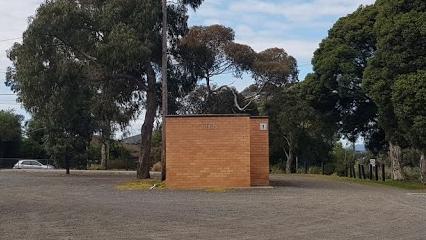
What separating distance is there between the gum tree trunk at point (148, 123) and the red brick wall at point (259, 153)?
352 inches

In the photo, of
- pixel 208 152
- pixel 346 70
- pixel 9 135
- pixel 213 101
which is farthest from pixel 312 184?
pixel 9 135

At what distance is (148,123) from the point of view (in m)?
38.7

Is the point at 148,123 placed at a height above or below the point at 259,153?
above

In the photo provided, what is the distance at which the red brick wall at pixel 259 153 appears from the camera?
31047 millimetres

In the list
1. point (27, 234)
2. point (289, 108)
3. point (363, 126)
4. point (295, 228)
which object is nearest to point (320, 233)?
point (295, 228)

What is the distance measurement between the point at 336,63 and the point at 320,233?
27319mm

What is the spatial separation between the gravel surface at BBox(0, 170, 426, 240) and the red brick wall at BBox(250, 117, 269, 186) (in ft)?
26.3

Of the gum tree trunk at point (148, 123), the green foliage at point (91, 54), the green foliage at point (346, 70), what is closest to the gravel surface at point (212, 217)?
the green foliage at point (91, 54)

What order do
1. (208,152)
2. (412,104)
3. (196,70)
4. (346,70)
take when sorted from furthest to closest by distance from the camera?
(196,70)
(346,70)
(208,152)
(412,104)

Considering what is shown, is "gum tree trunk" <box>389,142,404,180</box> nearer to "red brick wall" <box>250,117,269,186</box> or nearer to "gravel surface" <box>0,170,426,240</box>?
"red brick wall" <box>250,117,269,186</box>

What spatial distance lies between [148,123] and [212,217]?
23.4 m

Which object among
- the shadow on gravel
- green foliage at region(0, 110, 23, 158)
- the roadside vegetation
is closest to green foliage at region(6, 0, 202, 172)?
the roadside vegetation

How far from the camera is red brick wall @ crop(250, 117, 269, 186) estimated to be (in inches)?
1222

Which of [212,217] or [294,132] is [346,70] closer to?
[294,132]
